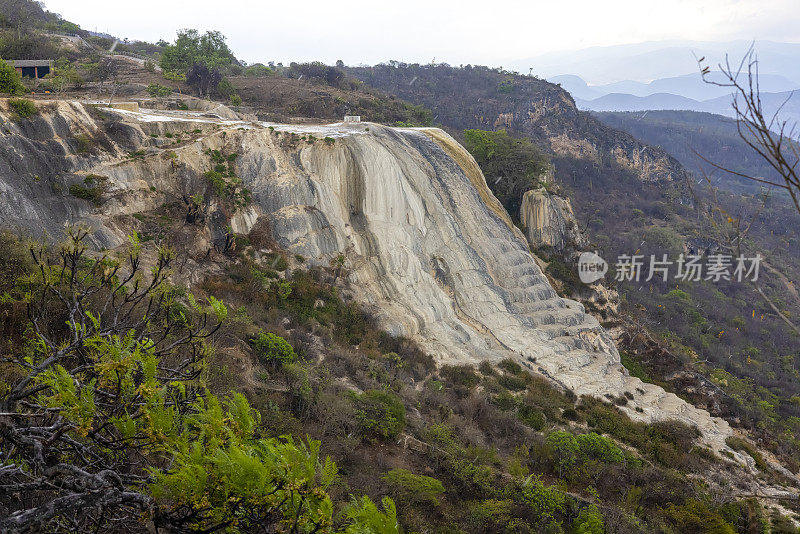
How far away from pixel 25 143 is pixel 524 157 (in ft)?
100

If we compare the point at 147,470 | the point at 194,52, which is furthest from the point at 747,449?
the point at 194,52

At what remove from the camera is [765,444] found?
2172 cm

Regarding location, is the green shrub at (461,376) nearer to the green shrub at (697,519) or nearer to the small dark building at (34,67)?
the green shrub at (697,519)

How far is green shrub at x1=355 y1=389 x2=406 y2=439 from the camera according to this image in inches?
451

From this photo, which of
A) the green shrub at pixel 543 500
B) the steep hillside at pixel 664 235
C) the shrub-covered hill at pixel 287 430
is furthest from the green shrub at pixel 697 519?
the steep hillside at pixel 664 235

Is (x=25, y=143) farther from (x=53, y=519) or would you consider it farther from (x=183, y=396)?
(x=53, y=519)

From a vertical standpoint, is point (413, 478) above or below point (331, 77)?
below

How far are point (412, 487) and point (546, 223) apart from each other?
86.9 ft

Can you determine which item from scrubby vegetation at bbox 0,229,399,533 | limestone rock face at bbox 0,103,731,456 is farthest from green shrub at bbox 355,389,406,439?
scrubby vegetation at bbox 0,229,399,533

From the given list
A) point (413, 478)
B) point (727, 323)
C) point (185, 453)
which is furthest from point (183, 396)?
point (727, 323)

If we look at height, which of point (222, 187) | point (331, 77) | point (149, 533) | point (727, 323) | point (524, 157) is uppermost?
point (331, 77)

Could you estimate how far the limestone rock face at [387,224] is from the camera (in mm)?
16797

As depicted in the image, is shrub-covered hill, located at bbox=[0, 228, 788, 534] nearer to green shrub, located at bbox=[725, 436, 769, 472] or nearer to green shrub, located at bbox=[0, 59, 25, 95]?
green shrub, located at bbox=[725, 436, 769, 472]

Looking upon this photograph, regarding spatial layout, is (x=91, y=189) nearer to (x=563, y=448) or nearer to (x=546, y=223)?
(x=563, y=448)
